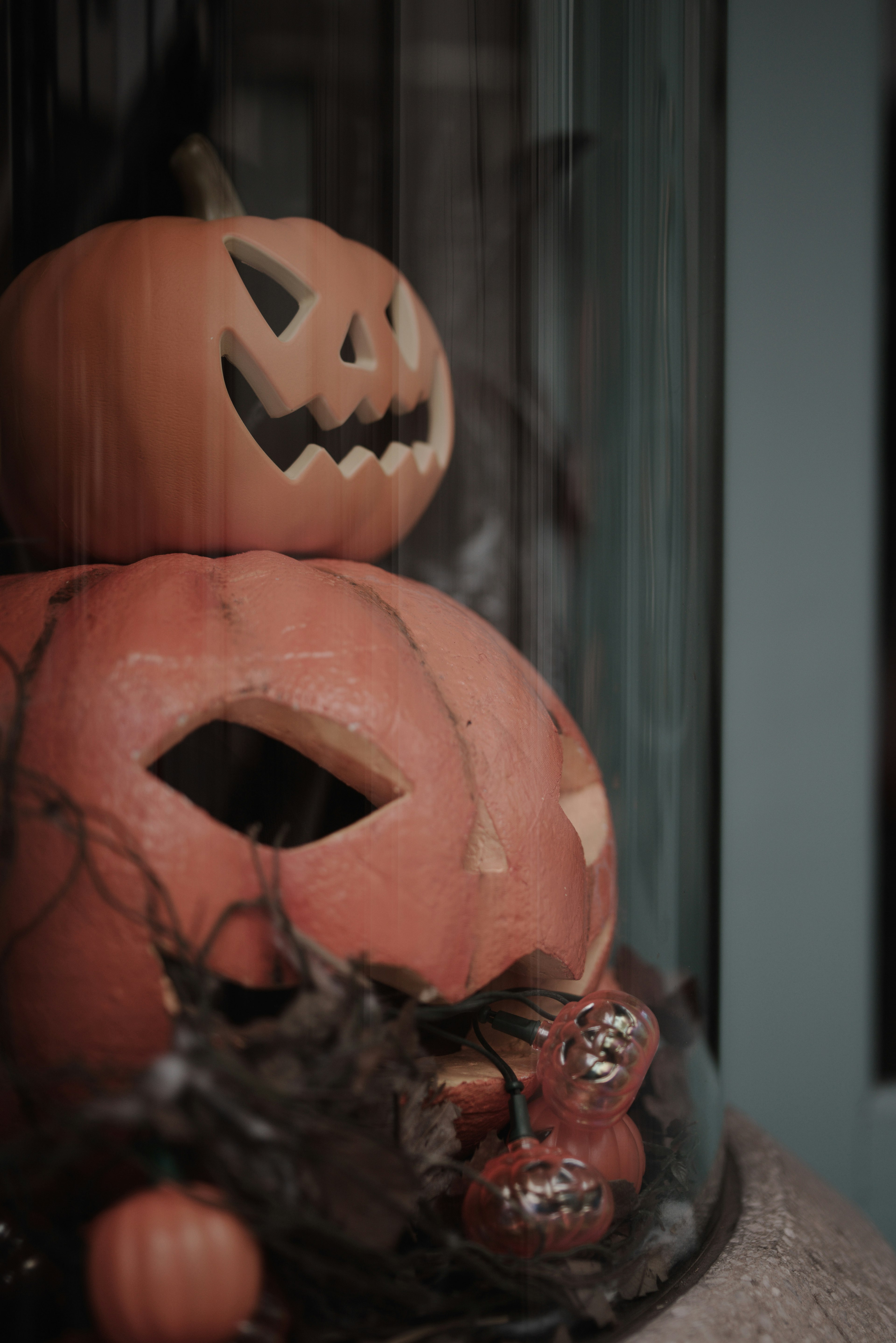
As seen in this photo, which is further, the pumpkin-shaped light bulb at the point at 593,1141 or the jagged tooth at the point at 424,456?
the jagged tooth at the point at 424,456

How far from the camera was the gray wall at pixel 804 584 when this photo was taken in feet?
3.27

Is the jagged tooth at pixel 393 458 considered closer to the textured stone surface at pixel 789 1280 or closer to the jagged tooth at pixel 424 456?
the jagged tooth at pixel 424 456

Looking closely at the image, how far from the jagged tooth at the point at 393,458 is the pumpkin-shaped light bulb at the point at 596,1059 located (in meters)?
0.30

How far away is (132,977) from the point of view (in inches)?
15.0

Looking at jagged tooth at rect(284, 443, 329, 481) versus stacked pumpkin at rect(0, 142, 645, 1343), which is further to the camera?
jagged tooth at rect(284, 443, 329, 481)

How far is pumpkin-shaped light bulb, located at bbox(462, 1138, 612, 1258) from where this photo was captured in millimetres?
396

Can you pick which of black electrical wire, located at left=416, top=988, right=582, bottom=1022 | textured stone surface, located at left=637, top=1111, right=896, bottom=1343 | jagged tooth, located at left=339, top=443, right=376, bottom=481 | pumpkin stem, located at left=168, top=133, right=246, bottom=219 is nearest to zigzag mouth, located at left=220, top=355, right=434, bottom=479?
jagged tooth, located at left=339, top=443, right=376, bottom=481

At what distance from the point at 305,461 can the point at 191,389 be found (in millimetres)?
67

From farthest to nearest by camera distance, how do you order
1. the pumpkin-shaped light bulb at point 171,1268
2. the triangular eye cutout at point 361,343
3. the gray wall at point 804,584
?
the gray wall at point 804,584, the triangular eye cutout at point 361,343, the pumpkin-shaped light bulb at point 171,1268

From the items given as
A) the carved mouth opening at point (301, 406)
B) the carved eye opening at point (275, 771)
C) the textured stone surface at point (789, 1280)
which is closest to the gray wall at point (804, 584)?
the textured stone surface at point (789, 1280)

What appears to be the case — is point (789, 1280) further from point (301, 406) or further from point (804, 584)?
point (804, 584)

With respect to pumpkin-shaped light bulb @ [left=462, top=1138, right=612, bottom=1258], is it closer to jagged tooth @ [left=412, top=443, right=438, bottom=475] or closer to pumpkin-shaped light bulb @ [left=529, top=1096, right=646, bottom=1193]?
pumpkin-shaped light bulb @ [left=529, top=1096, right=646, bottom=1193]

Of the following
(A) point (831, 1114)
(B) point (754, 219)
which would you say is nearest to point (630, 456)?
(B) point (754, 219)

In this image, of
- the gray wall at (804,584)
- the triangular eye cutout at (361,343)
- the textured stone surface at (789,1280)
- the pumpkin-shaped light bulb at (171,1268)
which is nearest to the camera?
the pumpkin-shaped light bulb at (171,1268)
